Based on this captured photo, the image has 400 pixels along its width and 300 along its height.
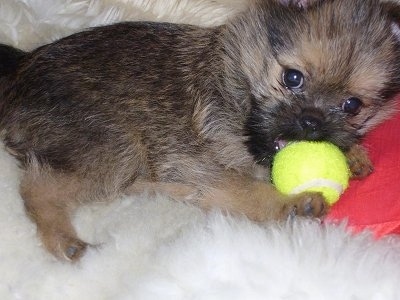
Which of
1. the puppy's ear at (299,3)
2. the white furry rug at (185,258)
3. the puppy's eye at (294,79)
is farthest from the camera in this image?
the puppy's ear at (299,3)

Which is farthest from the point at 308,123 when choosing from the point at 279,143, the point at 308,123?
the point at 279,143

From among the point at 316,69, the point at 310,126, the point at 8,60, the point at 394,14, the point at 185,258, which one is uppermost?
the point at 394,14

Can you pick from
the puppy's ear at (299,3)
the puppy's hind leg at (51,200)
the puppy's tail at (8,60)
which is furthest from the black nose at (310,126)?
the puppy's tail at (8,60)

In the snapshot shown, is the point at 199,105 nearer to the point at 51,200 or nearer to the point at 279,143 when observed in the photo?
the point at 279,143

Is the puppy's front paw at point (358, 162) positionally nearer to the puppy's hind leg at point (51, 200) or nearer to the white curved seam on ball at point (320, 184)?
the white curved seam on ball at point (320, 184)

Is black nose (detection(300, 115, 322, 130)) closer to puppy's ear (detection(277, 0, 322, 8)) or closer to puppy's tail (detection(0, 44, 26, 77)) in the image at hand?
puppy's ear (detection(277, 0, 322, 8))

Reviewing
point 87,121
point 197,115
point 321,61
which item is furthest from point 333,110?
point 87,121

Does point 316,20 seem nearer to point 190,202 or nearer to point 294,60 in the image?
point 294,60
